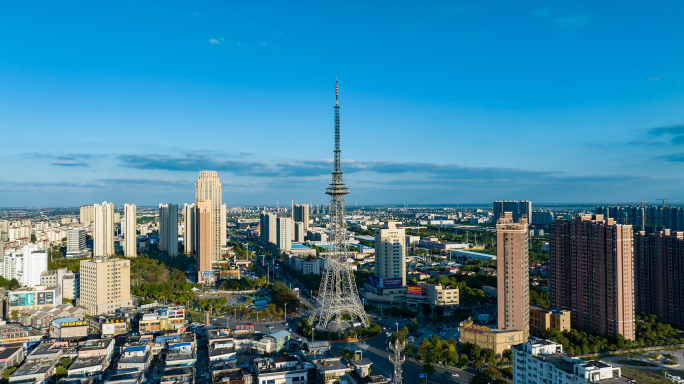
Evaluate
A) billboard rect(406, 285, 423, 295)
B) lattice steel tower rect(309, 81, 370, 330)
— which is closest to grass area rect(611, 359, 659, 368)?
lattice steel tower rect(309, 81, 370, 330)

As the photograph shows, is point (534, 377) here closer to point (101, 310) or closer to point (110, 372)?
point (110, 372)

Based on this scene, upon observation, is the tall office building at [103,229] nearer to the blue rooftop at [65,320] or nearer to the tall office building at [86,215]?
the blue rooftop at [65,320]

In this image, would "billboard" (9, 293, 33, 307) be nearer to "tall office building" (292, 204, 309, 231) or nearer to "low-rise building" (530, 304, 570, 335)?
"low-rise building" (530, 304, 570, 335)

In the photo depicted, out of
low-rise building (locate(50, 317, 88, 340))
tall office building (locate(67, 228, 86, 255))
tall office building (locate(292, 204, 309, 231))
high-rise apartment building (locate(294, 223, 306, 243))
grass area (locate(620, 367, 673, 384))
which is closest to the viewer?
grass area (locate(620, 367, 673, 384))

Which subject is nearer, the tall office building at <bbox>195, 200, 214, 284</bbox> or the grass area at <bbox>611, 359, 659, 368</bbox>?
the grass area at <bbox>611, 359, 659, 368</bbox>

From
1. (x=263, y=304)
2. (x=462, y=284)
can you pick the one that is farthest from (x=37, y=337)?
(x=462, y=284)

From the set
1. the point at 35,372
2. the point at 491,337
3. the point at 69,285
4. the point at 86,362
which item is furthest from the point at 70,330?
the point at 491,337

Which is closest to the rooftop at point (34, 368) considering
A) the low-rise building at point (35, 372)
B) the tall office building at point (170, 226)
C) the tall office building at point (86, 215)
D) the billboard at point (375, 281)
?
the low-rise building at point (35, 372)
